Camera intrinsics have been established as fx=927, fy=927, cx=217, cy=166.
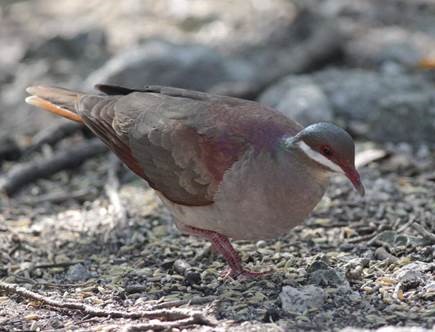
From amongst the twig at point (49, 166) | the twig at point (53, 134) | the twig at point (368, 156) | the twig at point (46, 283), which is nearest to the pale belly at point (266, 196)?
the twig at point (46, 283)

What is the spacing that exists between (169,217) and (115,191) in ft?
1.88

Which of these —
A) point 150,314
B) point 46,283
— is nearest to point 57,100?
point 46,283

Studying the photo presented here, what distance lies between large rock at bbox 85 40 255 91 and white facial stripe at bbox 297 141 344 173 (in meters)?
3.80

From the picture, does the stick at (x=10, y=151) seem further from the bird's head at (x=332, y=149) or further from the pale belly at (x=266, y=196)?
the bird's head at (x=332, y=149)

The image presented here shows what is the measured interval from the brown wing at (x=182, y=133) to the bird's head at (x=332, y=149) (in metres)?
0.27

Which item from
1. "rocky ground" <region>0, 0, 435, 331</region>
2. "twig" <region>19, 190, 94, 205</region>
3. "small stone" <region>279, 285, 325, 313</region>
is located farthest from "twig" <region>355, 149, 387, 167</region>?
"small stone" <region>279, 285, 325, 313</region>

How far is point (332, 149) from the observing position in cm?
466

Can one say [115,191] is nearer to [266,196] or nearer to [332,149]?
[266,196]

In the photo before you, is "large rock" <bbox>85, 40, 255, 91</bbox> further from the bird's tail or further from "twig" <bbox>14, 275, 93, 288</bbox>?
"twig" <bbox>14, 275, 93, 288</bbox>

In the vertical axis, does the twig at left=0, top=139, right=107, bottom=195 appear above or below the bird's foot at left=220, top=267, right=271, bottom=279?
below

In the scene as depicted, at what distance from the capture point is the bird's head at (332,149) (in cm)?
465

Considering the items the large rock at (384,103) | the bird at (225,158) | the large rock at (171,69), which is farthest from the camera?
the large rock at (171,69)

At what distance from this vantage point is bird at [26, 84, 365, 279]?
4824 millimetres

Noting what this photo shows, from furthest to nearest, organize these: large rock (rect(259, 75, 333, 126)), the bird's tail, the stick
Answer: the stick
large rock (rect(259, 75, 333, 126))
the bird's tail
